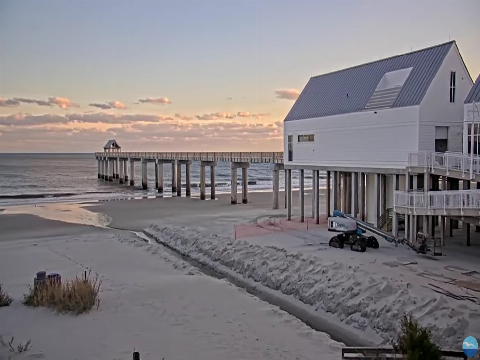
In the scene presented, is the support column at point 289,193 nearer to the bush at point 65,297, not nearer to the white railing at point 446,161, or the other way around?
the white railing at point 446,161

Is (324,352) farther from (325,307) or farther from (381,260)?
(381,260)

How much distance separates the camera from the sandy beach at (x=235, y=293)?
10266mm

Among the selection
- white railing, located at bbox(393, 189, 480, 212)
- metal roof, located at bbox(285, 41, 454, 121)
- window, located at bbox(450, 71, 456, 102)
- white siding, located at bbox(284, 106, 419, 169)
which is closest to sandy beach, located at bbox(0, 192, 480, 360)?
white railing, located at bbox(393, 189, 480, 212)

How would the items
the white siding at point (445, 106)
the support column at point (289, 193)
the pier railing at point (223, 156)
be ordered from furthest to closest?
the pier railing at point (223, 156) → the support column at point (289, 193) → the white siding at point (445, 106)

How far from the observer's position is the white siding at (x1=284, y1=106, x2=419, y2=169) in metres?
20.1

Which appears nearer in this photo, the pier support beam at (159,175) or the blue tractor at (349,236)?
the blue tractor at (349,236)

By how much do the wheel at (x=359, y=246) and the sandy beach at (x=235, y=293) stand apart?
32 centimetres

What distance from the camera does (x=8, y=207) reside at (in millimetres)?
40188

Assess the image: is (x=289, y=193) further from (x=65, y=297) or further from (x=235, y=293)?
(x=65, y=297)

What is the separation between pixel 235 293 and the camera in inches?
566

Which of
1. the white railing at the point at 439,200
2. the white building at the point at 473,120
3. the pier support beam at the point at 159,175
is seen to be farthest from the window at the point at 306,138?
the pier support beam at the point at 159,175

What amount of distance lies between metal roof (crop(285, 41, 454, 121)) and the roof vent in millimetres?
273

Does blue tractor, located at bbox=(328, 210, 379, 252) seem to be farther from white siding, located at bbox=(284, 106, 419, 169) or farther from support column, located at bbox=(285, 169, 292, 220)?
support column, located at bbox=(285, 169, 292, 220)

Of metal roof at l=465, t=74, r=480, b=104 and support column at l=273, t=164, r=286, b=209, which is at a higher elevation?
metal roof at l=465, t=74, r=480, b=104
